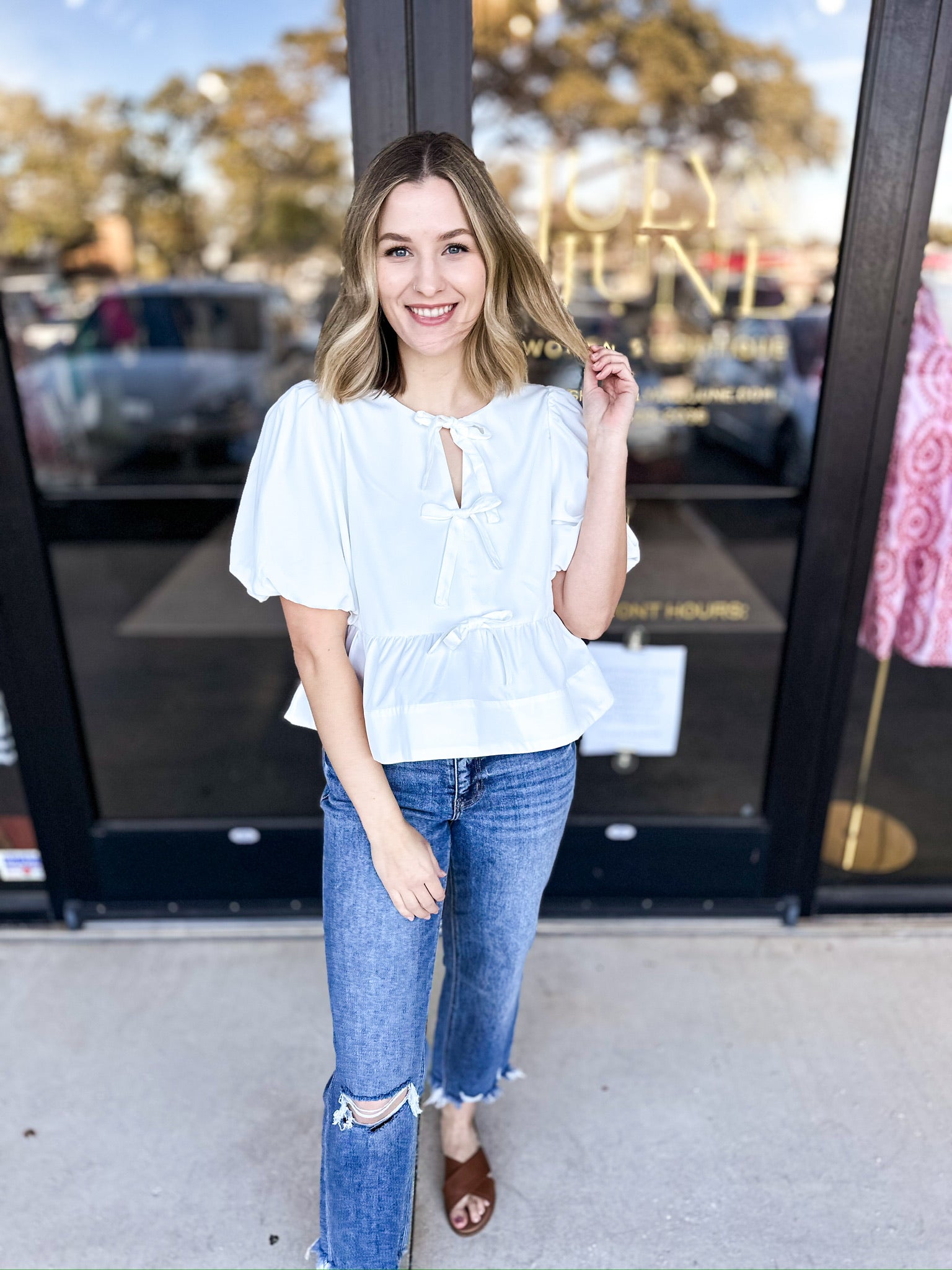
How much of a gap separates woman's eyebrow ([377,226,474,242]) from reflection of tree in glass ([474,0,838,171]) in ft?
5.91

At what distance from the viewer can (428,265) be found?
1149mm

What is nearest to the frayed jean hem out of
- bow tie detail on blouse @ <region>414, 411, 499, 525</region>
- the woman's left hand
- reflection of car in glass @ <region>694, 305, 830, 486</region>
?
bow tie detail on blouse @ <region>414, 411, 499, 525</region>

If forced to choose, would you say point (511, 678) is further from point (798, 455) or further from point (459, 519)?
point (798, 455)

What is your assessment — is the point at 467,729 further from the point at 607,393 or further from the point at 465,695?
the point at 607,393

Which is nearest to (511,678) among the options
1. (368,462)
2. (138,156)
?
(368,462)

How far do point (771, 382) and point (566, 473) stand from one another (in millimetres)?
1568

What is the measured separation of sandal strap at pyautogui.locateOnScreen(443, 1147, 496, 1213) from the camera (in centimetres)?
159

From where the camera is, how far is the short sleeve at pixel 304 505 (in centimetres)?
119

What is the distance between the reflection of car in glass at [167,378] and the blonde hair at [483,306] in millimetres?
5189

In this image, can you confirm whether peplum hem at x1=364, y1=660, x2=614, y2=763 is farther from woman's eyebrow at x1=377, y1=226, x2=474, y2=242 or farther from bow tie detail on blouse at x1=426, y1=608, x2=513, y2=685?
woman's eyebrow at x1=377, y1=226, x2=474, y2=242

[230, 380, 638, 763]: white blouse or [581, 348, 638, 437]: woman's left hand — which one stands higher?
[581, 348, 638, 437]: woman's left hand

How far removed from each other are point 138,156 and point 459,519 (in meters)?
7.74

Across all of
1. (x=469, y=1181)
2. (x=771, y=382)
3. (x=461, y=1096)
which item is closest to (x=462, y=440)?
(x=461, y=1096)

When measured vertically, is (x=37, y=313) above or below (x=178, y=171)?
below
